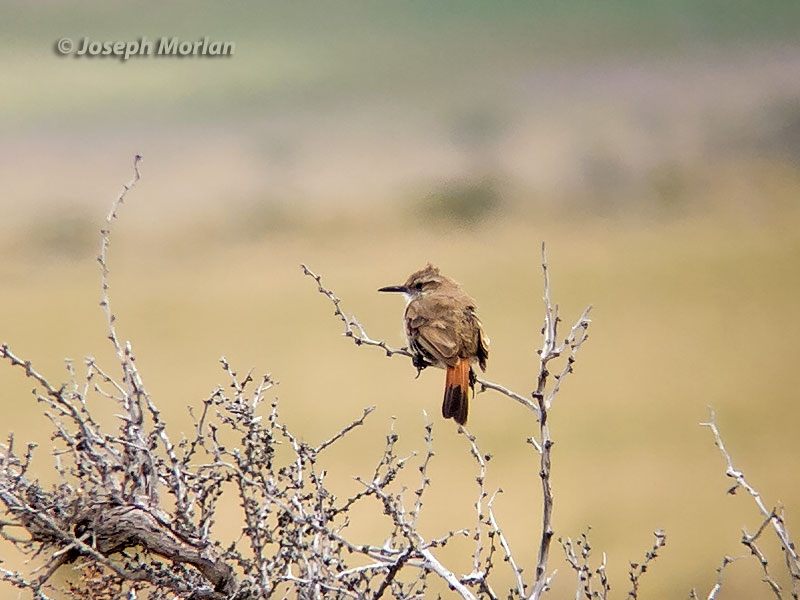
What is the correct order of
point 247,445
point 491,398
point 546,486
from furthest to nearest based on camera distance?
point 491,398 < point 247,445 < point 546,486

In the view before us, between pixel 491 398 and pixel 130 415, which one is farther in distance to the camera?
pixel 491 398

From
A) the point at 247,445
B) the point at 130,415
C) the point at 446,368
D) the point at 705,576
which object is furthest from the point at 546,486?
the point at 705,576

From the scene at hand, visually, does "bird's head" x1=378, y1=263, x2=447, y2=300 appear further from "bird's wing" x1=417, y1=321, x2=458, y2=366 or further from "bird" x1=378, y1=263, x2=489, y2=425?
"bird's wing" x1=417, y1=321, x2=458, y2=366

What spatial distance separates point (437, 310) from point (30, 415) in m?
7.17

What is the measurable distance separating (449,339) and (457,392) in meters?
0.30

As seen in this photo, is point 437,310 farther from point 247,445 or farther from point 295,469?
point 247,445

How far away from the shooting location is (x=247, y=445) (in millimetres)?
3424

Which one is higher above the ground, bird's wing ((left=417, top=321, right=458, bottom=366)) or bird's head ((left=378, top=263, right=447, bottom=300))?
bird's head ((left=378, top=263, right=447, bottom=300))

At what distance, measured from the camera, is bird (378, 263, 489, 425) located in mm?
5262

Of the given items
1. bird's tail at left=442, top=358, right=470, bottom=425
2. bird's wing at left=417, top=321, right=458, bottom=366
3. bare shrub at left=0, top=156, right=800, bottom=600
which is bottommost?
bare shrub at left=0, top=156, right=800, bottom=600
